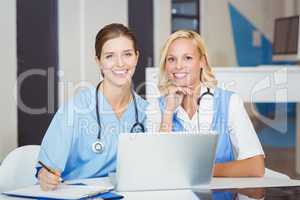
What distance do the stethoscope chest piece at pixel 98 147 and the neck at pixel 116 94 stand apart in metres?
0.16

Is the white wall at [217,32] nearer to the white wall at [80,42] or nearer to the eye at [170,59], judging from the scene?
the white wall at [80,42]

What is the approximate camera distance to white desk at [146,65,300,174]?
3105mm

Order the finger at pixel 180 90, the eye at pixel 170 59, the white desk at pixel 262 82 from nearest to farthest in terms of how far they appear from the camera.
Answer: the finger at pixel 180 90
the eye at pixel 170 59
the white desk at pixel 262 82

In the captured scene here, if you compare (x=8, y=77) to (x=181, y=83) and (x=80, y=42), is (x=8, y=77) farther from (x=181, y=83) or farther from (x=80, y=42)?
(x=181, y=83)

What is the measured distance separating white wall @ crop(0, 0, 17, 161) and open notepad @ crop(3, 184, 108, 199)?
1.99 m

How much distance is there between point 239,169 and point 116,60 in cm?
56

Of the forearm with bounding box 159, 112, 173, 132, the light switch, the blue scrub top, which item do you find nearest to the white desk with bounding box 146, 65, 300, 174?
the forearm with bounding box 159, 112, 173, 132

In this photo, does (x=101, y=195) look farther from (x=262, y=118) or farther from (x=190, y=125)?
(x=262, y=118)

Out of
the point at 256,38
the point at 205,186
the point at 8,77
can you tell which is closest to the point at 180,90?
the point at 205,186

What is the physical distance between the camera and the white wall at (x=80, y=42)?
3508mm

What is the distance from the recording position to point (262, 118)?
4840mm

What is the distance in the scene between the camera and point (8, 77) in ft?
10.7

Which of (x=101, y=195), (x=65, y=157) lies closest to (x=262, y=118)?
(x=65, y=157)

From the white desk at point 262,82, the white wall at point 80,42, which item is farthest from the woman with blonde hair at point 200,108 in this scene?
the white wall at point 80,42
